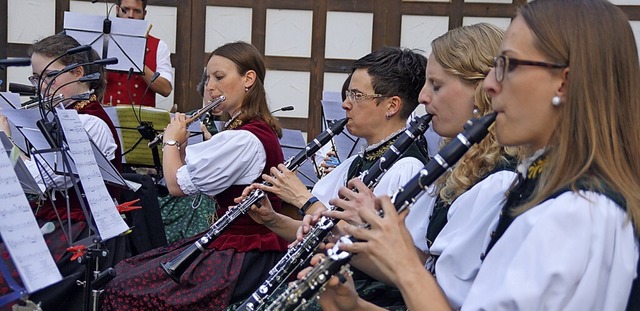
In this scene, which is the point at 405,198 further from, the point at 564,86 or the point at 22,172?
the point at 22,172

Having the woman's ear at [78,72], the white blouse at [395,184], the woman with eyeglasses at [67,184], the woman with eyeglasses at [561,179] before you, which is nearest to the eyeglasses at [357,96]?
the white blouse at [395,184]

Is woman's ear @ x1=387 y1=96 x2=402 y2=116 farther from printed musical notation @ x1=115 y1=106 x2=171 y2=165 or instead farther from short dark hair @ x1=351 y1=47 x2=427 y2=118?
printed musical notation @ x1=115 y1=106 x2=171 y2=165

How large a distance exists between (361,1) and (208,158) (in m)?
3.37

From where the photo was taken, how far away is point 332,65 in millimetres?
6945

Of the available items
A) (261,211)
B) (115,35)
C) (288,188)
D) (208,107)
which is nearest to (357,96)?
(288,188)

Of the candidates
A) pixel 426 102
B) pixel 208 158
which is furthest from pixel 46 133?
pixel 426 102

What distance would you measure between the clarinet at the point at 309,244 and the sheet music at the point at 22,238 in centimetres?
72

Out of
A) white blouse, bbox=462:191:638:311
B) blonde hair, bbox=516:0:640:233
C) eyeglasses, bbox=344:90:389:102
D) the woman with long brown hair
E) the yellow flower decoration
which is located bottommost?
the woman with long brown hair

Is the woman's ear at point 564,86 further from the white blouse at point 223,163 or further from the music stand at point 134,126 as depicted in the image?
the music stand at point 134,126

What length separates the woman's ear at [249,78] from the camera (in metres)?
4.21

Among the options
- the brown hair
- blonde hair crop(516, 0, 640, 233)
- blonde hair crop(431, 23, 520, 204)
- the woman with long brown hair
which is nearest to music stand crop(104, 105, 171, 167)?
the woman with long brown hair

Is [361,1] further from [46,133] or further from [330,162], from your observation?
[46,133]

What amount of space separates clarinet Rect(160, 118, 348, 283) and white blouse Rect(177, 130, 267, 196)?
0.40 metres

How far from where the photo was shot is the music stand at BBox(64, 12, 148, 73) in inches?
219
